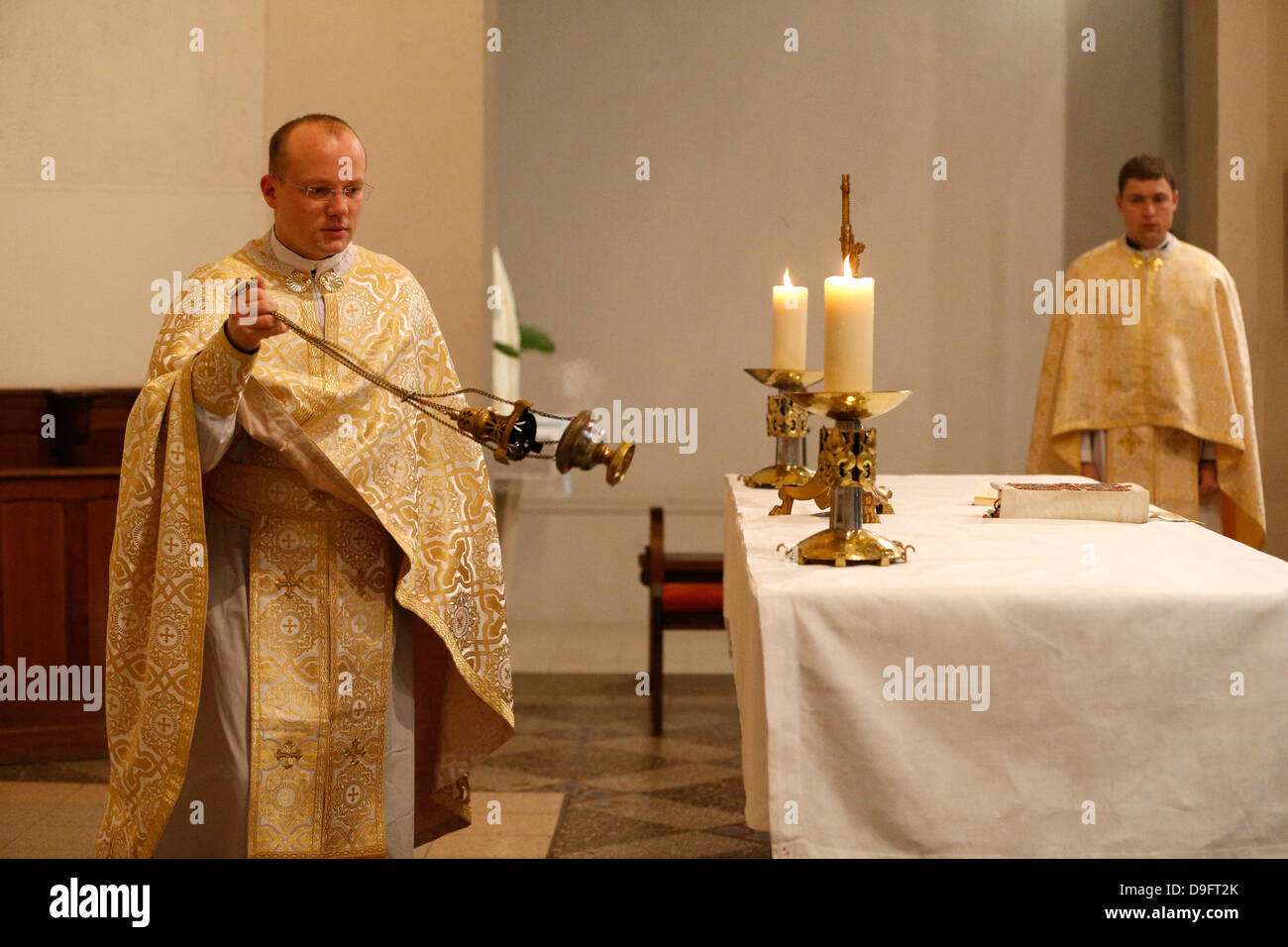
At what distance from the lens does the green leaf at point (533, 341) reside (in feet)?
23.7

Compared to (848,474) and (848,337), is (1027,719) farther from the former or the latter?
(848,337)

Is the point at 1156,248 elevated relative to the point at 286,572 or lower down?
elevated

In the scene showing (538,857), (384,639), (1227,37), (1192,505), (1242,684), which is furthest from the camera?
(1227,37)

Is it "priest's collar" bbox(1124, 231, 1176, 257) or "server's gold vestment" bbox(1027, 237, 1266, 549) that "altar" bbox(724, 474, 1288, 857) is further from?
"priest's collar" bbox(1124, 231, 1176, 257)

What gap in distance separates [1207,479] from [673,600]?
2061 mm

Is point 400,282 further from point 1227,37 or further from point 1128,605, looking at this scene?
point 1227,37

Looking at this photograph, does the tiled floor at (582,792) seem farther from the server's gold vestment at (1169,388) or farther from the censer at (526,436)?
the censer at (526,436)

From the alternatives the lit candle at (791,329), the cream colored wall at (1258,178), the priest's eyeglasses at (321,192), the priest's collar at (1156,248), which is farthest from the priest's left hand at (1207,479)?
the priest's eyeglasses at (321,192)

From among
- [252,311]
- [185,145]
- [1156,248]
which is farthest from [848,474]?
[185,145]

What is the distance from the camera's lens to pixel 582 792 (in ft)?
14.9

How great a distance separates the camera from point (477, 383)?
5691 mm

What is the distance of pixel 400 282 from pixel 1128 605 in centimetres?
177

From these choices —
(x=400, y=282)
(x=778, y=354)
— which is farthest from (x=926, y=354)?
(x=400, y=282)

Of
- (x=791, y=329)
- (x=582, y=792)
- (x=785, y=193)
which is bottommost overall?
(x=582, y=792)
